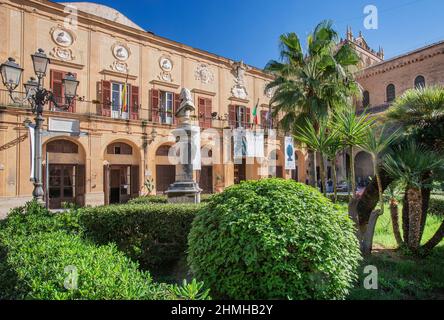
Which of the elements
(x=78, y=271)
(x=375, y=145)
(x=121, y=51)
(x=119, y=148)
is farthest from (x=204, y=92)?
(x=78, y=271)

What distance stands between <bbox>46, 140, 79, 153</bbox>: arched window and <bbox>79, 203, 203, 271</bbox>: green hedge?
1316cm

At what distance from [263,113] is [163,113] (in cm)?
1121

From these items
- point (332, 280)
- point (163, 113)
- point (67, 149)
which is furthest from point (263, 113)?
point (332, 280)

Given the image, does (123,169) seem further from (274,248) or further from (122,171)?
(274,248)

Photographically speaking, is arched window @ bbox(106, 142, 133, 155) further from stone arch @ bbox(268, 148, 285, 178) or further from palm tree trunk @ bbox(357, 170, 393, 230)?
palm tree trunk @ bbox(357, 170, 393, 230)

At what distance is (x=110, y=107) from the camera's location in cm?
1856

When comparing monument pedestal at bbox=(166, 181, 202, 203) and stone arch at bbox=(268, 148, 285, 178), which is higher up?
stone arch at bbox=(268, 148, 285, 178)

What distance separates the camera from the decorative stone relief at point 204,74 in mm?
23188

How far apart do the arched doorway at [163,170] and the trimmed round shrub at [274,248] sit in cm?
1751

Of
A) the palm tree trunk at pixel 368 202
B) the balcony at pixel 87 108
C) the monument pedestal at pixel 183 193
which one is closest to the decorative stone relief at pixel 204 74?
the balcony at pixel 87 108

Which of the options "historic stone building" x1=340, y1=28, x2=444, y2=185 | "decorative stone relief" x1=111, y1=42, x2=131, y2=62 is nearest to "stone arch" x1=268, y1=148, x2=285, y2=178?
"historic stone building" x1=340, y1=28, x2=444, y2=185

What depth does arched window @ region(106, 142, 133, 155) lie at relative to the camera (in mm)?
18928

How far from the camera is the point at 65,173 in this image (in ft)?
56.7
